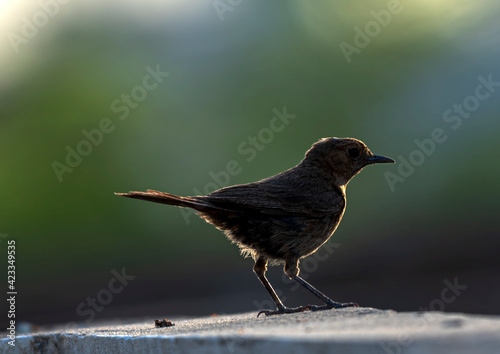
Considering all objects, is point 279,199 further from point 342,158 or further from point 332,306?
point 332,306

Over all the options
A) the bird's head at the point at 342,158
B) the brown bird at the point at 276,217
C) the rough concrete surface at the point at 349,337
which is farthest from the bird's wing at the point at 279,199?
the rough concrete surface at the point at 349,337

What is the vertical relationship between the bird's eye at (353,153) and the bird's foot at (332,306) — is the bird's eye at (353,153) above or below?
above

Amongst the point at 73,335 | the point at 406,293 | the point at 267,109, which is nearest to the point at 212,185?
the point at 267,109

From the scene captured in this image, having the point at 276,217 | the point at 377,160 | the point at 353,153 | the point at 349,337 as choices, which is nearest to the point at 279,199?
the point at 276,217

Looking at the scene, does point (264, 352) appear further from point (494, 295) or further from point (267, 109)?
point (267, 109)

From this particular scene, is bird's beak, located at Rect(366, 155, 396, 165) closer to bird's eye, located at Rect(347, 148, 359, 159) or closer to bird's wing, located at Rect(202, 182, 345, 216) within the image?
bird's eye, located at Rect(347, 148, 359, 159)

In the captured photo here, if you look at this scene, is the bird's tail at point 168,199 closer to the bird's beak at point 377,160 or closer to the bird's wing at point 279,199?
the bird's wing at point 279,199
